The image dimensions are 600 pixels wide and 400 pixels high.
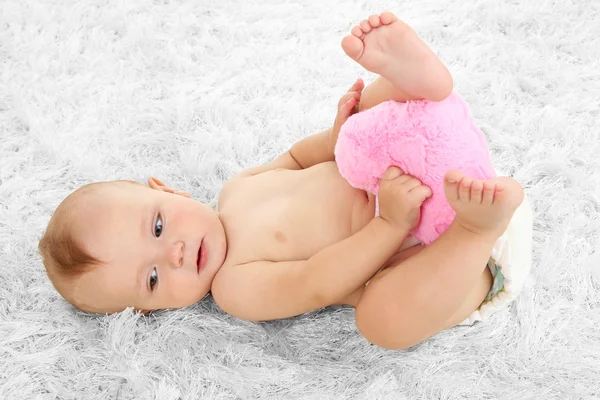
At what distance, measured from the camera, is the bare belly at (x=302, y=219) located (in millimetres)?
1126

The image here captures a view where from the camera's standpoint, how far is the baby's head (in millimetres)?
1079

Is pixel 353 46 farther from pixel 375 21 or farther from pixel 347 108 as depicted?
pixel 347 108

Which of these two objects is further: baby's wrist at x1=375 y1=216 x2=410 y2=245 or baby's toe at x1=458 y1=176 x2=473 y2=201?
baby's wrist at x1=375 y1=216 x2=410 y2=245

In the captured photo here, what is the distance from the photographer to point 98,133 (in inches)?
60.0

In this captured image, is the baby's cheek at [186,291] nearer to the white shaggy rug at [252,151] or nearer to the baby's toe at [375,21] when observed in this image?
the white shaggy rug at [252,151]

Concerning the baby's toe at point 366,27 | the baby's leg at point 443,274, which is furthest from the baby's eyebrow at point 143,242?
the baby's toe at point 366,27

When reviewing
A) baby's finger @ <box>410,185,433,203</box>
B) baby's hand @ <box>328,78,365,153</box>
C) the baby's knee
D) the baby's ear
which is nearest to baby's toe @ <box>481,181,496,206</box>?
baby's finger @ <box>410,185,433,203</box>

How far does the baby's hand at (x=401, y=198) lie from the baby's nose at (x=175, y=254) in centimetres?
35

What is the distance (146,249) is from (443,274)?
1.64ft

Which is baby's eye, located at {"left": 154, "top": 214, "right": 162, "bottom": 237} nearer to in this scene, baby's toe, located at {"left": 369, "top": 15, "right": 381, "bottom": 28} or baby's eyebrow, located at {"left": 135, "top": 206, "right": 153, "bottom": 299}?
baby's eyebrow, located at {"left": 135, "top": 206, "right": 153, "bottom": 299}

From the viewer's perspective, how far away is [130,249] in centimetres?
109

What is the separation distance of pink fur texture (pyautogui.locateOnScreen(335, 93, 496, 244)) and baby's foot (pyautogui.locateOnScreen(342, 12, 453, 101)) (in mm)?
43

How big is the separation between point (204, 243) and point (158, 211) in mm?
100

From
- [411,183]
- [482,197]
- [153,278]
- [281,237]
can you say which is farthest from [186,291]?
[482,197]
